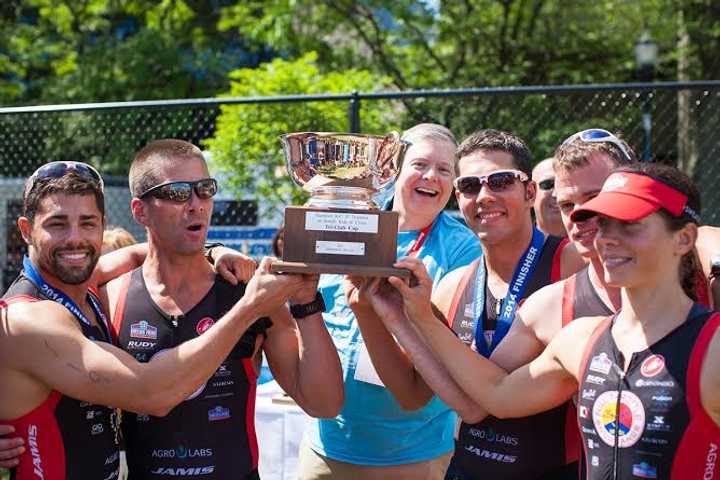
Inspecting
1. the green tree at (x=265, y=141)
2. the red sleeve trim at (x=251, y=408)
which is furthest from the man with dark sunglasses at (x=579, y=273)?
the green tree at (x=265, y=141)

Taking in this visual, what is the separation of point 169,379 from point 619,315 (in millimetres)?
1473

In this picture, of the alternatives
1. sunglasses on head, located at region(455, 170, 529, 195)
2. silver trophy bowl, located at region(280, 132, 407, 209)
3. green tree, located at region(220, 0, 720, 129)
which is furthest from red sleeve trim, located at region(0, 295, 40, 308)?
green tree, located at region(220, 0, 720, 129)

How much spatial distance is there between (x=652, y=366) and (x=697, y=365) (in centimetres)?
12

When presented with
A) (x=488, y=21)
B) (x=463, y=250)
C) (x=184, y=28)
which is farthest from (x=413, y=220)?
(x=184, y=28)

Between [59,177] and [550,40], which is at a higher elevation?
[550,40]

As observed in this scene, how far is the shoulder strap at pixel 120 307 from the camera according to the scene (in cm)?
321

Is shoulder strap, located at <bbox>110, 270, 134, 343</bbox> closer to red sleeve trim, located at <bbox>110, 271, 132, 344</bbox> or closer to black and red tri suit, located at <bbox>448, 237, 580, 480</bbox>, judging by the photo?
red sleeve trim, located at <bbox>110, 271, 132, 344</bbox>

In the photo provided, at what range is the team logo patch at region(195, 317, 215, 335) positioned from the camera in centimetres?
319

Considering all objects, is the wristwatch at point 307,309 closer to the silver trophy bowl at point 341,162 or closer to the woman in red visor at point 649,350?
the silver trophy bowl at point 341,162

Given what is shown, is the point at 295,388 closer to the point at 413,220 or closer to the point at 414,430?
the point at 414,430

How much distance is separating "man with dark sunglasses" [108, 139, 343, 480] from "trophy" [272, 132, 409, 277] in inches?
7.1

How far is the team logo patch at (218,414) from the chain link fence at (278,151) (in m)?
3.15

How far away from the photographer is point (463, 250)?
13.4 feet

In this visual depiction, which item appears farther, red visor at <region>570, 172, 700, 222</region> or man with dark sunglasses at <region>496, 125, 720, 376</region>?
man with dark sunglasses at <region>496, 125, 720, 376</region>
